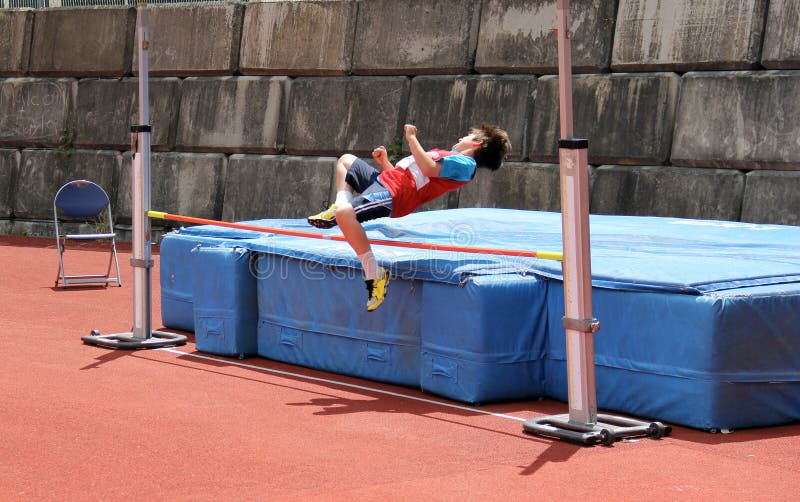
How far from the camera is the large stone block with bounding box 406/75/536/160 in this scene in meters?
12.6

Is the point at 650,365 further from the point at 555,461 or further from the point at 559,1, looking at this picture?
the point at 559,1

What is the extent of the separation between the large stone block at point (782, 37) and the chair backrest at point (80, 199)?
21.6ft

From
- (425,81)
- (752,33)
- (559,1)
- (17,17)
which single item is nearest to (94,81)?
(17,17)

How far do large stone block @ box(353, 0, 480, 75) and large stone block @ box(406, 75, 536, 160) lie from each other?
0.21 meters

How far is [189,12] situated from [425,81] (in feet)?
12.5

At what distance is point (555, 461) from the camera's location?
5258mm

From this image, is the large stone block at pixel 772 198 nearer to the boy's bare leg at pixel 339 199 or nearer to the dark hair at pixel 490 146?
the dark hair at pixel 490 146

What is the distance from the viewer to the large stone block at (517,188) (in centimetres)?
1230

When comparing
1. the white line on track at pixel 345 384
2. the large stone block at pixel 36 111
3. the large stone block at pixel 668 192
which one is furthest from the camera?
the large stone block at pixel 36 111

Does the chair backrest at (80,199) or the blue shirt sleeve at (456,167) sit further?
the chair backrest at (80,199)

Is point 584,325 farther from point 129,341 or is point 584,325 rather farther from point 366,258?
point 129,341

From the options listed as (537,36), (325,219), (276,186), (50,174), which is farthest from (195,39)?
(325,219)

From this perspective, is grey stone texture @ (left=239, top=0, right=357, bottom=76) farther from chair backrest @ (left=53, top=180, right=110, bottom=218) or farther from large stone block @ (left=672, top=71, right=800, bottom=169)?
large stone block @ (left=672, top=71, right=800, bottom=169)

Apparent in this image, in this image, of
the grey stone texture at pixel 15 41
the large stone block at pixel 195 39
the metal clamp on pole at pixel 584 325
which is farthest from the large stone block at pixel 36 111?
the metal clamp on pole at pixel 584 325
